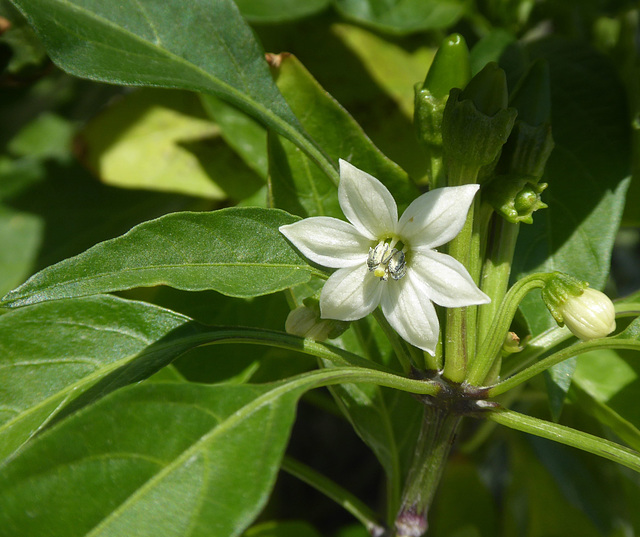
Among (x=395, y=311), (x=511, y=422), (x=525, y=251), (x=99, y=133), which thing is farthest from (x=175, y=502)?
(x=99, y=133)

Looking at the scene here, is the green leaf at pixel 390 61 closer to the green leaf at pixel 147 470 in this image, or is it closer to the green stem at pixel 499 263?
the green stem at pixel 499 263

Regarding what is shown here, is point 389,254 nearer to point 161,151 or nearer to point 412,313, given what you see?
point 412,313

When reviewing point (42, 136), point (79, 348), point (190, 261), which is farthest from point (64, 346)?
point (42, 136)

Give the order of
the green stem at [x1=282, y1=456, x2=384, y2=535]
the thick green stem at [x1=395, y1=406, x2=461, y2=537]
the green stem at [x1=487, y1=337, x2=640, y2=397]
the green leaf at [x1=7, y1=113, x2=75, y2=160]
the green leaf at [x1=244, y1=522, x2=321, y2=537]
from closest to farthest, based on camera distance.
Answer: the green stem at [x1=487, y1=337, x2=640, y2=397] < the thick green stem at [x1=395, y1=406, x2=461, y2=537] < the green stem at [x1=282, y1=456, x2=384, y2=535] < the green leaf at [x1=244, y1=522, x2=321, y2=537] < the green leaf at [x1=7, y1=113, x2=75, y2=160]

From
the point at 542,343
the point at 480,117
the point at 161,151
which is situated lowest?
the point at 161,151

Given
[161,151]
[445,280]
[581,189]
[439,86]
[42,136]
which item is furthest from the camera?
[42,136]

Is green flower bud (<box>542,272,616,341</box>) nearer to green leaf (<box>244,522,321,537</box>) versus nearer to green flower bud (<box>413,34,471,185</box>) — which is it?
green flower bud (<box>413,34,471,185</box>)

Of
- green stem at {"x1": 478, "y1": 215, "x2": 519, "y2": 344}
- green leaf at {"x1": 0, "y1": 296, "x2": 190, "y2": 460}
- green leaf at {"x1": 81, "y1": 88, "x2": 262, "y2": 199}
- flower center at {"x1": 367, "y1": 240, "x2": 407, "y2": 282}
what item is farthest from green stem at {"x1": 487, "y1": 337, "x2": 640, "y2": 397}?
green leaf at {"x1": 81, "y1": 88, "x2": 262, "y2": 199}
